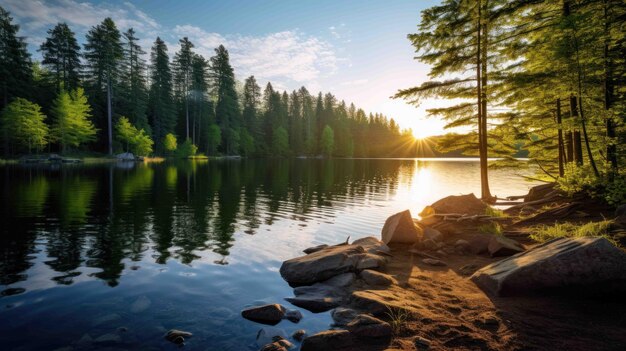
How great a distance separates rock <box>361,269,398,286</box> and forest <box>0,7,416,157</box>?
56.1 m

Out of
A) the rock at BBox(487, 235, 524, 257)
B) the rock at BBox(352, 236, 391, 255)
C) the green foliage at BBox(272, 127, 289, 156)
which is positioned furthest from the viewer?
the green foliage at BBox(272, 127, 289, 156)

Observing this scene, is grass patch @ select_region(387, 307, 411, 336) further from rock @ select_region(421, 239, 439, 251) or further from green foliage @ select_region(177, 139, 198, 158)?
green foliage @ select_region(177, 139, 198, 158)

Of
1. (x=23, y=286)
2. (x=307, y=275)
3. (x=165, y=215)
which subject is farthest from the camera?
(x=165, y=215)

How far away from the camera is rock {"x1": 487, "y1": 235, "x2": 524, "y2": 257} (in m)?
8.38

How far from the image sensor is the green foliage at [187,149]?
7094 centimetres

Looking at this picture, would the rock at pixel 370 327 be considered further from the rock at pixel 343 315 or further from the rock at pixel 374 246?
the rock at pixel 374 246

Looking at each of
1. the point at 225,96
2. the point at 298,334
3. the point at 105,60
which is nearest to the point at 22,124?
the point at 105,60

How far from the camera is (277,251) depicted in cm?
1087

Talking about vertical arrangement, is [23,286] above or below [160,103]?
below

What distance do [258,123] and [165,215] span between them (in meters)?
84.3

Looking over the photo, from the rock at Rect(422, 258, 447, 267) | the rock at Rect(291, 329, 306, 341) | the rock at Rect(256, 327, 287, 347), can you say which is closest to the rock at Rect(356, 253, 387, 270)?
the rock at Rect(422, 258, 447, 267)

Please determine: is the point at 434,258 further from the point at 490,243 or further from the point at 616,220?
the point at 616,220

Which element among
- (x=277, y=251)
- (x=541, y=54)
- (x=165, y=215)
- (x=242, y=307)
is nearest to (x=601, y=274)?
(x=242, y=307)

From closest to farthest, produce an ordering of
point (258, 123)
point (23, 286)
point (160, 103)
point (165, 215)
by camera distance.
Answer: point (23, 286)
point (165, 215)
point (160, 103)
point (258, 123)
